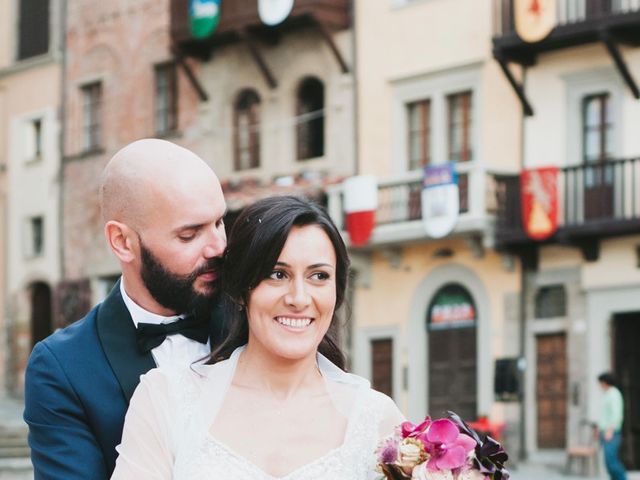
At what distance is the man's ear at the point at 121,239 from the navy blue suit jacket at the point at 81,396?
0.17m

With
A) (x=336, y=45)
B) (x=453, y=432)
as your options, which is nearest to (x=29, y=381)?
(x=453, y=432)

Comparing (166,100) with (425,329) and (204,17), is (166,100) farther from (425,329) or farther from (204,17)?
(425,329)

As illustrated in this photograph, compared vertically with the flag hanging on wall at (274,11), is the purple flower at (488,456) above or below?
below

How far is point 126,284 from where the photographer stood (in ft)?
15.2

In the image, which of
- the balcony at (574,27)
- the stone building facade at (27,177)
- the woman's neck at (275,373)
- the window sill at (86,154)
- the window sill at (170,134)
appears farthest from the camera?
the stone building facade at (27,177)

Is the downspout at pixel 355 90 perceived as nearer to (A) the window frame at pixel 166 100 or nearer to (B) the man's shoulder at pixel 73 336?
(A) the window frame at pixel 166 100

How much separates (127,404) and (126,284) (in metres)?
0.38

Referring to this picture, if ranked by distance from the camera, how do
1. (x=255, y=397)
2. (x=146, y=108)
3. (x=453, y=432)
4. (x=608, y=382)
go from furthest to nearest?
(x=146, y=108) < (x=608, y=382) < (x=255, y=397) < (x=453, y=432)

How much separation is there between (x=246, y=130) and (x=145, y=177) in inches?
1099

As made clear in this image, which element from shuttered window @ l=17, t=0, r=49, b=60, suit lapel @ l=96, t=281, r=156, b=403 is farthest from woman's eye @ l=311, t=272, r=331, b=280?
shuttered window @ l=17, t=0, r=49, b=60

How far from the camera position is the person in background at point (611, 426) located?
826 inches

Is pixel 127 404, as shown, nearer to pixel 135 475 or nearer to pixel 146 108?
pixel 135 475

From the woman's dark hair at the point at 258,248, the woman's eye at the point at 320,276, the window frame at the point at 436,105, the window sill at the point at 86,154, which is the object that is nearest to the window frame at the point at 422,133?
the window frame at the point at 436,105

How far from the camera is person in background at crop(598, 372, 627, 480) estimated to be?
68.8ft
